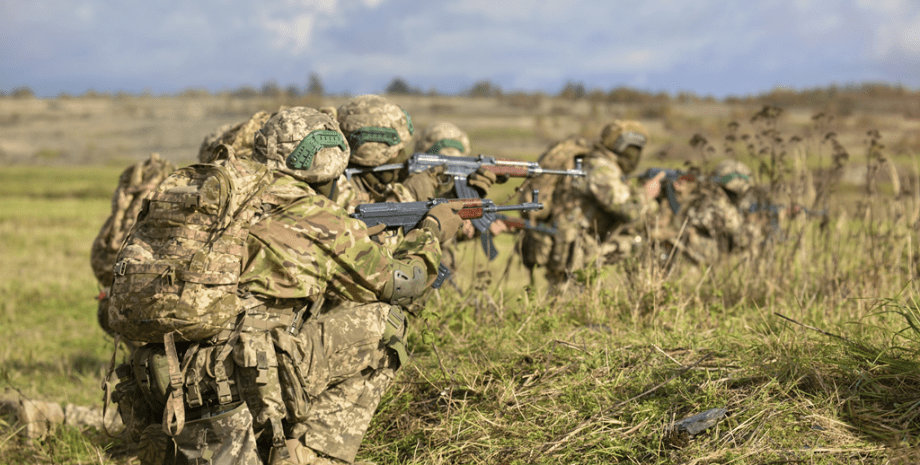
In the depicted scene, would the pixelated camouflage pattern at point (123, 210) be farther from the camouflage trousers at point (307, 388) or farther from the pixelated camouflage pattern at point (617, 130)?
the pixelated camouflage pattern at point (617, 130)

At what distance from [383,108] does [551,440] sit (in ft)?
8.52

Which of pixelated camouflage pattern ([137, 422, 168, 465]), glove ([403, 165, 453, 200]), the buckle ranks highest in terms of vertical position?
glove ([403, 165, 453, 200])

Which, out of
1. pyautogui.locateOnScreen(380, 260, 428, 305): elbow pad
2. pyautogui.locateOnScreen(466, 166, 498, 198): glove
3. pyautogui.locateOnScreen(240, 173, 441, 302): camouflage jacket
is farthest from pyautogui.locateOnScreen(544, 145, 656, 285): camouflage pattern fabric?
pyautogui.locateOnScreen(240, 173, 441, 302): camouflage jacket

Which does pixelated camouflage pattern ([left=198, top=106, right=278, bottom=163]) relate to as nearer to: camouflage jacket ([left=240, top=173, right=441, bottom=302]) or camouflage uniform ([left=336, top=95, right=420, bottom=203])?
camouflage uniform ([left=336, top=95, right=420, bottom=203])

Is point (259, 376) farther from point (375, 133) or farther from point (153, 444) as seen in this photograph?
point (375, 133)

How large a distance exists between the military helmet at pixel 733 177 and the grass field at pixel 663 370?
188 centimetres

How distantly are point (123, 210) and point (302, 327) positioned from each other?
2.39 metres

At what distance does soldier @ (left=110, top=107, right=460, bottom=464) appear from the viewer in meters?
3.14

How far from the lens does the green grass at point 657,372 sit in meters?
3.20

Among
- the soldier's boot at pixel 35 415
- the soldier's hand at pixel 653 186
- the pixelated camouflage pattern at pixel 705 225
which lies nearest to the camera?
the soldier's boot at pixel 35 415

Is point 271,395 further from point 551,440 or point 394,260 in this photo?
point 551,440

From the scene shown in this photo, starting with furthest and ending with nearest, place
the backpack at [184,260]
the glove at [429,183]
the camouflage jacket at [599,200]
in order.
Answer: the camouflage jacket at [599,200] → the glove at [429,183] → the backpack at [184,260]

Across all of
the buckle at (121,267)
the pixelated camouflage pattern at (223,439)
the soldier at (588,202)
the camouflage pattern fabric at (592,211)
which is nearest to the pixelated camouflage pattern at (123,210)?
the buckle at (121,267)

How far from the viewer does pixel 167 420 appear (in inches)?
122
